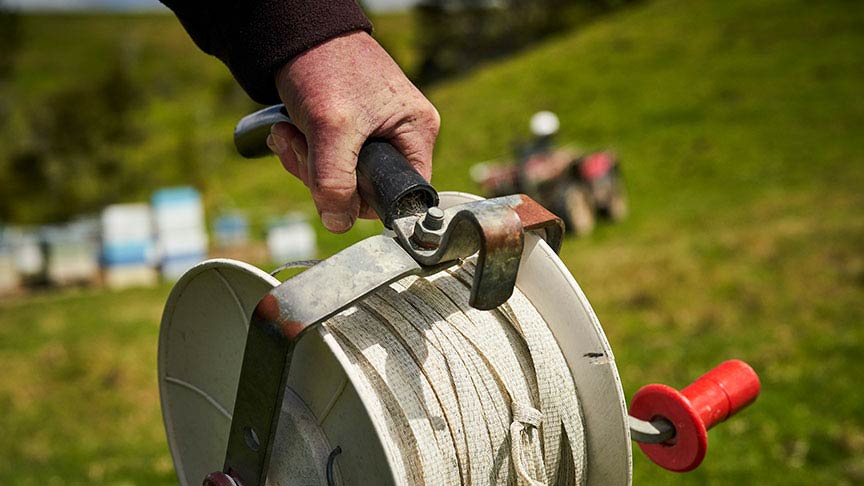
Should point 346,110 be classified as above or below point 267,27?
below

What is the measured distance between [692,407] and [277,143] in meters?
1.07

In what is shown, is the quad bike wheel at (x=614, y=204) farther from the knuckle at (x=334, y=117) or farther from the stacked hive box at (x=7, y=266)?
the knuckle at (x=334, y=117)

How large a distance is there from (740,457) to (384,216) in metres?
3.59

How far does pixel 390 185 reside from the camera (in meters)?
1.48

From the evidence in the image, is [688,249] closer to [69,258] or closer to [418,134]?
[418,134]

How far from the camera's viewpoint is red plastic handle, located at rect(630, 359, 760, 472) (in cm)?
159

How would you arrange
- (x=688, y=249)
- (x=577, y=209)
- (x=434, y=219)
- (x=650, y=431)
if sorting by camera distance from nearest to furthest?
1. (x=434, y=219)
2. (x=650, y=431)
3. (x=688, y=249)
4. (x=577, y=209)

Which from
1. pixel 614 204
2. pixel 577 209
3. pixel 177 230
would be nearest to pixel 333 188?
pixel 577 209

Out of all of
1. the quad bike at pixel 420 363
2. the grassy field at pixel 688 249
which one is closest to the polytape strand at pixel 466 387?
the quad bike at pixel 420 363

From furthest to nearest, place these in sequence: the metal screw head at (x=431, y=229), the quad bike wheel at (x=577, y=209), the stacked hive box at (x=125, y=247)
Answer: the stacked hive box at (x=125, y=247) < the quad bike wheel at (x=577, y=209) < the metal screw head at (x=431, y=229)

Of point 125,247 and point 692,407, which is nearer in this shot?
point 692,407

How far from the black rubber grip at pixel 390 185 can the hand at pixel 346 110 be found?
24 mm

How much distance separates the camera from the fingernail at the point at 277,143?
6.07 ft

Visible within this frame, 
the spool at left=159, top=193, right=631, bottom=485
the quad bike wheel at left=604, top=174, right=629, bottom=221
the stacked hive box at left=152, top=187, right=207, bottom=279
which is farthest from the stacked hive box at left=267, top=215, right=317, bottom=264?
the spool at left=159, top=193, right=631, bottom=485
